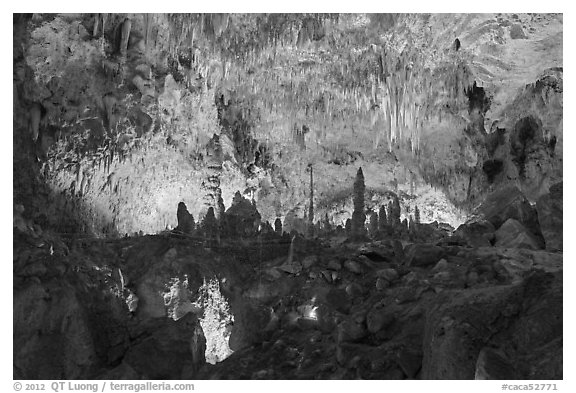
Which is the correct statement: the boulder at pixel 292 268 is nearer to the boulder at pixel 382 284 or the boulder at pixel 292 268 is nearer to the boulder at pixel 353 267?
the boulder at pixel 353 267

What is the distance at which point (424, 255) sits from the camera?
10.4 meters

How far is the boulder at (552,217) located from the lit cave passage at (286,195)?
0.15ft

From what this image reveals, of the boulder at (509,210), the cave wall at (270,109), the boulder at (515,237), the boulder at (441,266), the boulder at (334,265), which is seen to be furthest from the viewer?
the boulder at (509,210)

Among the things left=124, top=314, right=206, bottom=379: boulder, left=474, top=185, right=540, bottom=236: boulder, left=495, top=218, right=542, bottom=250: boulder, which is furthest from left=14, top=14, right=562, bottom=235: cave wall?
left=495, top=218, right=542, bottom=250: boulder

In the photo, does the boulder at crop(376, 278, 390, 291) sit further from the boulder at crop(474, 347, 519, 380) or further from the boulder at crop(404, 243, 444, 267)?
the boulder at crop(474, 347, 519, 380)

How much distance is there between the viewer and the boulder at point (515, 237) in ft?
37.8

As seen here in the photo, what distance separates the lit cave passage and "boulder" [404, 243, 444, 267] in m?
0.04

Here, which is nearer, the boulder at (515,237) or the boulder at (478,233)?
the boulder at (515,237)

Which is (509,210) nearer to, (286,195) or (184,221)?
(286,195)

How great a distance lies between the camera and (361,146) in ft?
57.8

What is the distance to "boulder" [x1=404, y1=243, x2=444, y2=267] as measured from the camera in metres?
10.3

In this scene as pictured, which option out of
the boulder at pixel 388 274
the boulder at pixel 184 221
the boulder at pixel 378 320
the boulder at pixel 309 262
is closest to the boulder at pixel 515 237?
the boulder at pixel 388 274

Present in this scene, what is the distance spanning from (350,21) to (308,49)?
159 centimetres
